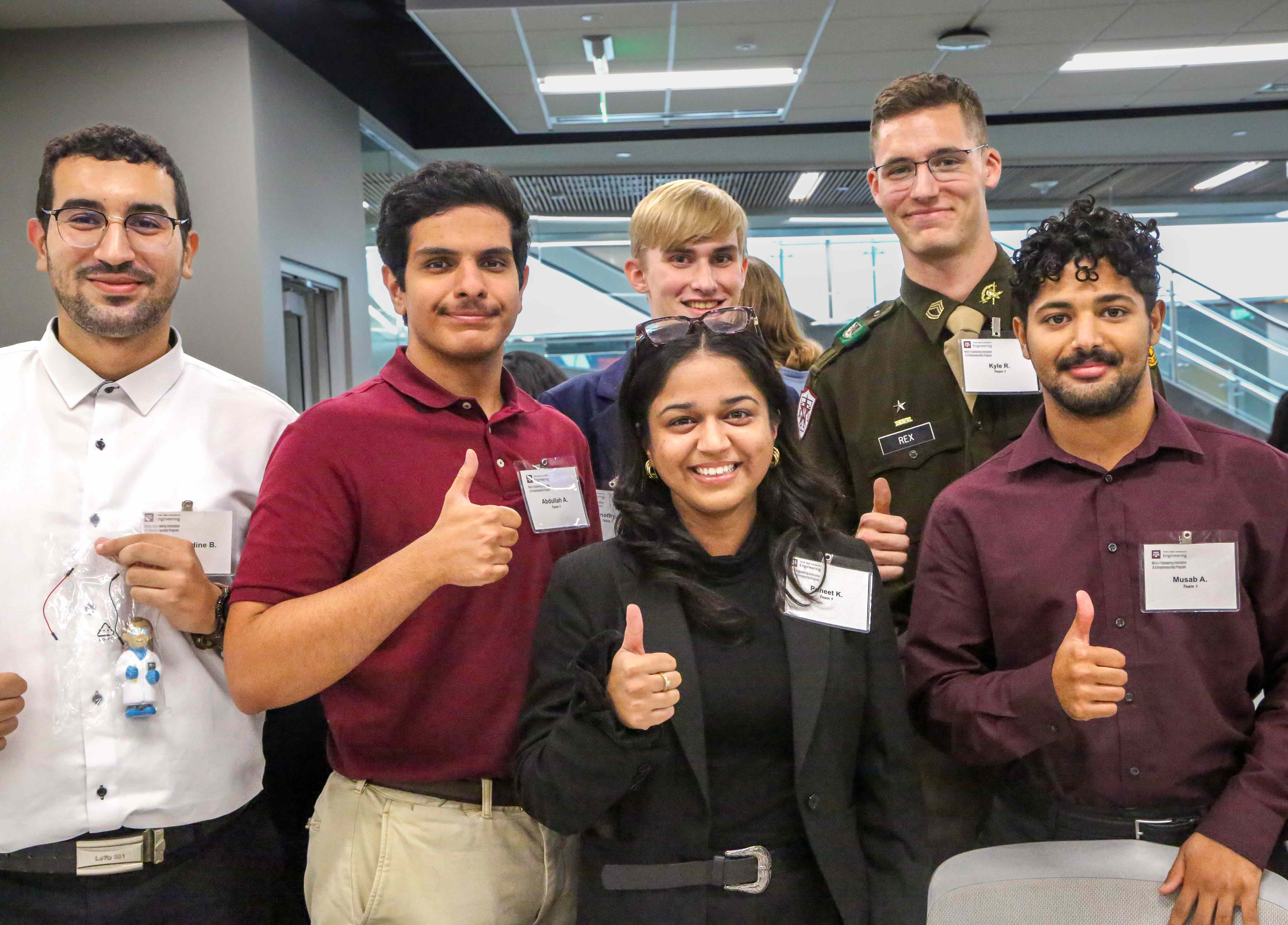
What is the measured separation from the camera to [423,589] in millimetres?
1495

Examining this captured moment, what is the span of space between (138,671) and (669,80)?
21.9 feet

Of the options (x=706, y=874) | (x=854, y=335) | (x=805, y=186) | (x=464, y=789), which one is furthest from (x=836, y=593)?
(x=805, y=186)

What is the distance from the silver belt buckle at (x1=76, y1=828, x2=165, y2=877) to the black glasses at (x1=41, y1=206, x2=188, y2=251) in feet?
3.46

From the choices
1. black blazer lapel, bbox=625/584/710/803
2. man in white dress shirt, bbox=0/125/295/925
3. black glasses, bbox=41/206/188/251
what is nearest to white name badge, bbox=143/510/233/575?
man in white dress shirt, bbox=0/125/295/925

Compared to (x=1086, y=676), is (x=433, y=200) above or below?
above

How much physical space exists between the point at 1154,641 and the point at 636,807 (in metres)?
0.91

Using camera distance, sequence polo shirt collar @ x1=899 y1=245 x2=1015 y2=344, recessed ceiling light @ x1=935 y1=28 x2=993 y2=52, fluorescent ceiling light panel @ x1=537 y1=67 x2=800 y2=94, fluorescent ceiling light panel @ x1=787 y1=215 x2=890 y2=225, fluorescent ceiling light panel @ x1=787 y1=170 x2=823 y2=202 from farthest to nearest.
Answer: fluorescent ceiling light panel @ x1=787 y1=215 x2=890 y2=225 < fluorescent ceiling light panel @ x1=787 y1=170 x2=823 y2=202 < fluorescent ceiling light panel @ x1=537 y1=67 x2=800 y2=94 < recessed ceiling light @ x1=935 y1=28 x2=993 y2=52 < polo shirt collar @ x1=899 y1=245 x2=1015 y2=344

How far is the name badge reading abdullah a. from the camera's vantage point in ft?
7.23

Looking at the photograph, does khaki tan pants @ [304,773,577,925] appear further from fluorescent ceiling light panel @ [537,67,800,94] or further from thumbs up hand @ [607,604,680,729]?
fluorescent ceiling light panel @ [537,67,800,94]

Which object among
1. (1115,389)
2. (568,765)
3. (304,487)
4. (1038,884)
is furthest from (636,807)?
(1115,389)

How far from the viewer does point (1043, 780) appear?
175cm

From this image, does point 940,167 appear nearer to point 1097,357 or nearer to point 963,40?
point 1097,357

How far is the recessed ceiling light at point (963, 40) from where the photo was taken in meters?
6.57

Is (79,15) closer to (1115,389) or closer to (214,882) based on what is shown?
(214,882)
